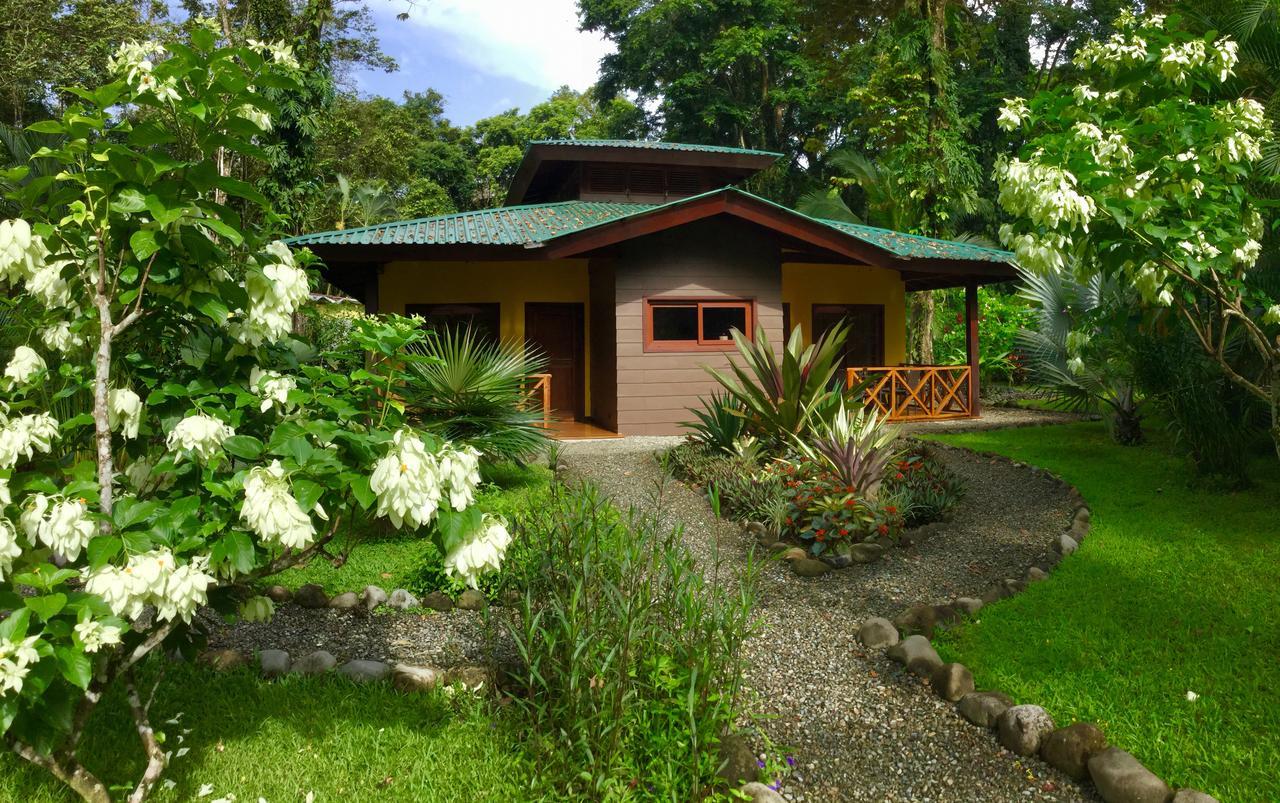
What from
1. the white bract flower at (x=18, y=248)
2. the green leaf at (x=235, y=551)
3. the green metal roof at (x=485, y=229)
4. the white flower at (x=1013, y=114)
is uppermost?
the green metal roof at (x=485, y=229)

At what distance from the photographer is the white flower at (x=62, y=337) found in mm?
2367

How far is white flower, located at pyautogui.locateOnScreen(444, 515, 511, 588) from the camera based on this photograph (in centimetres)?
225

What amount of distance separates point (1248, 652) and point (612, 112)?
35607 millimetres

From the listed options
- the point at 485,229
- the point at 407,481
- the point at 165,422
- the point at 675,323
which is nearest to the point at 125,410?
the point at 165,422

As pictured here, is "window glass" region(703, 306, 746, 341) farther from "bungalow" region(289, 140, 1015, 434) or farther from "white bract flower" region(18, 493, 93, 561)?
"white bract flower" region(18, 493, 93, 561)

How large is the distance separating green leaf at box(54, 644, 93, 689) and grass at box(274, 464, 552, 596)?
8.22 feet

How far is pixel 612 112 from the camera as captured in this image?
3641 centimetres

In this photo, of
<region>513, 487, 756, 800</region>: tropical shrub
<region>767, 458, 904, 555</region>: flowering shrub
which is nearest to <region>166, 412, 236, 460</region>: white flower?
<region>513, 487, 756, 800</region>: tropical shrub

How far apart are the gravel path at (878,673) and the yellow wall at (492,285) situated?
22.3 ft

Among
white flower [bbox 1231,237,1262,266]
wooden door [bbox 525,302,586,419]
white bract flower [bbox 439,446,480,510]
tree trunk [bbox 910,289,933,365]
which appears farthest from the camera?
tree trunk [bbox 910,289,933,365]

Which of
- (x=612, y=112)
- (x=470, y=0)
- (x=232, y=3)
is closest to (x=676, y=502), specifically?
(x=470, y=0)

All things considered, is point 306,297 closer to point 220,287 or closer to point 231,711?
point 220,287

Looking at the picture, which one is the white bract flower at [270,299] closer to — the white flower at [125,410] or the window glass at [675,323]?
the white flower at [125,410]

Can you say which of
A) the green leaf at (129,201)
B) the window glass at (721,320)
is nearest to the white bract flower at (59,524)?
the green leaf at (129,201)
